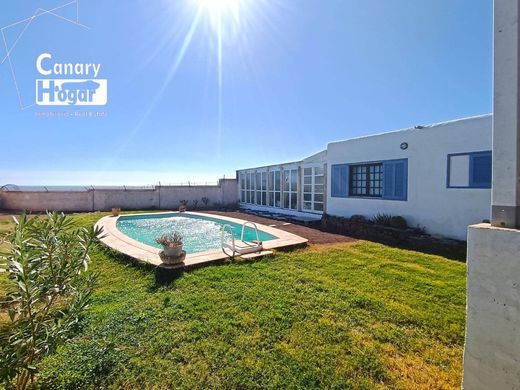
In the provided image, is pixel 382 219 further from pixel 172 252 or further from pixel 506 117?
pixel 506 117

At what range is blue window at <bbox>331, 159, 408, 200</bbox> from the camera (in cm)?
969

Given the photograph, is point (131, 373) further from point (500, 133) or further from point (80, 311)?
point (500, 133)

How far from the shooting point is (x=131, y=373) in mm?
2602

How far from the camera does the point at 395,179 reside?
9852 mm

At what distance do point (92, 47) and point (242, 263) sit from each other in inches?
379

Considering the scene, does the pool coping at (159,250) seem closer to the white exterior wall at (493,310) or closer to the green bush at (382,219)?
the green bush at (382,219)

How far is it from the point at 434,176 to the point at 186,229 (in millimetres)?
11537

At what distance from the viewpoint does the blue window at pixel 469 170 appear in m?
7.45

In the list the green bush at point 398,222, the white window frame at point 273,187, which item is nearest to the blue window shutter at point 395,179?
the green bush at point 398,222

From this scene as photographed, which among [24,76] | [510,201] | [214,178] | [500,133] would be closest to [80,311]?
[510,201]

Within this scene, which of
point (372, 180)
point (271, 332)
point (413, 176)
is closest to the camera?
point (271, 332)
